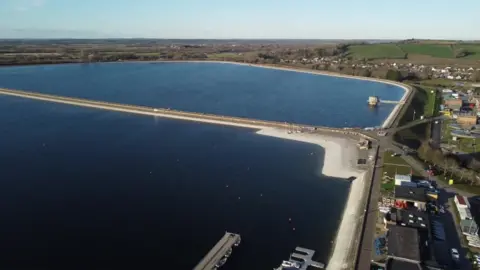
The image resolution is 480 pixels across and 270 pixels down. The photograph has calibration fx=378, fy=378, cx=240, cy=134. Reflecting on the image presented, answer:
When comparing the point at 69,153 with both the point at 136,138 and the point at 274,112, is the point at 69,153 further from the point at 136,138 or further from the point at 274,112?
the point at 274,112

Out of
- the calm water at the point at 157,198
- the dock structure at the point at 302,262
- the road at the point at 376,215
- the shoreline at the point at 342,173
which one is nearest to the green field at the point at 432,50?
the shoreline at the point at 342,173

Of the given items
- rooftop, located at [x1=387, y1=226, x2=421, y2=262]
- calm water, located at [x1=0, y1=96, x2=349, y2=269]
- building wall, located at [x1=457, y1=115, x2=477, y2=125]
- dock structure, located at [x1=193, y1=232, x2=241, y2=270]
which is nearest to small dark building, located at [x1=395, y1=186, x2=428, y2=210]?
calm water, located at [x1=0, y1=96, x2=349, y2=269]

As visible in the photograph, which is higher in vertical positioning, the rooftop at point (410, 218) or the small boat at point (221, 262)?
the rooftop at point (410, 218)

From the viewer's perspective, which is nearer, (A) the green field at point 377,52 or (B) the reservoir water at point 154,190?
(B) the reservoir water at point 154,190

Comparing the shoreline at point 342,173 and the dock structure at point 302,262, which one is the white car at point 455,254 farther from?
the dock structure at point 302,262

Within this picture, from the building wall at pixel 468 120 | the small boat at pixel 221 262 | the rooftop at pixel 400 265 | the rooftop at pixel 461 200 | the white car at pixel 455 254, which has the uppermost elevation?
the building wall at pixel 468 120

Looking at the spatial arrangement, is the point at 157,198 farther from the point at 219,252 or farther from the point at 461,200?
the point at 461,200
